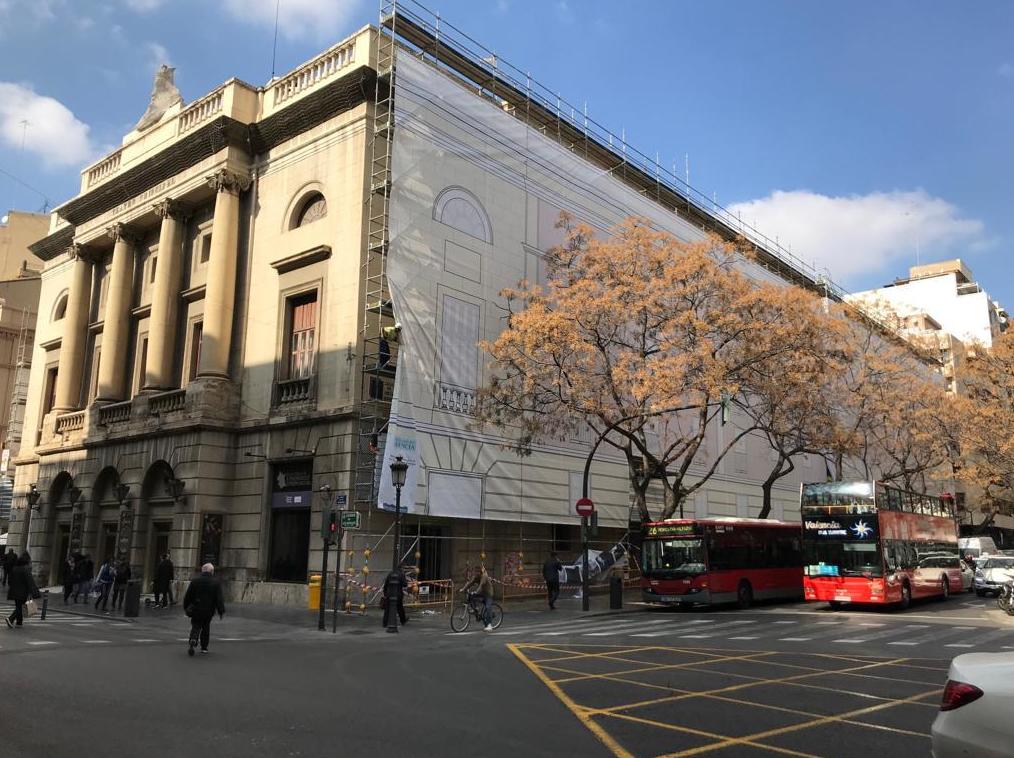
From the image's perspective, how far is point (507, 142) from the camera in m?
30.5

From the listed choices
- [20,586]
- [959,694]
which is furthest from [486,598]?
[959,694]

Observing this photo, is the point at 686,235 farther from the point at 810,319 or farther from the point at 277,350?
the point at 277,350

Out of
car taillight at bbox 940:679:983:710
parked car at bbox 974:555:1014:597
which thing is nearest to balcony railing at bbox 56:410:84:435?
car taillight at bbox 940:679:983:710

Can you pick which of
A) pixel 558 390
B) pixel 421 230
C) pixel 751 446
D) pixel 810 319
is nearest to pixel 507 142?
pixel 421 230

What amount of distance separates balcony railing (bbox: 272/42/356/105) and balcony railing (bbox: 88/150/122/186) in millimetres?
10636

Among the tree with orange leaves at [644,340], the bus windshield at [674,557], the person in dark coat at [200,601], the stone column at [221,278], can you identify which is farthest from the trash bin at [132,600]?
the bus windshield at [674,557]

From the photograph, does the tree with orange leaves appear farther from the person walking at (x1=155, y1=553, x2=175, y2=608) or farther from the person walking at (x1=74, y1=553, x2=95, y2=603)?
the person walking at (x1=74, y1=553, x2=95, y2=603)

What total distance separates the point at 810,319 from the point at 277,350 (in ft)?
59.3

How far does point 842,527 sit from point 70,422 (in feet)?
102

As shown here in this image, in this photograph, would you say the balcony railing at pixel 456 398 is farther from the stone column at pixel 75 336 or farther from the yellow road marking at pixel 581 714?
the stone column at pixel 75 336

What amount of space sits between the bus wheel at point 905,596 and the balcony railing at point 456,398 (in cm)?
1509

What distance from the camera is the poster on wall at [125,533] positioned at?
2903 centimetres

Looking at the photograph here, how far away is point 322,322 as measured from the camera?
26031 mm

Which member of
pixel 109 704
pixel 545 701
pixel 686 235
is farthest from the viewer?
pixel 686 235
